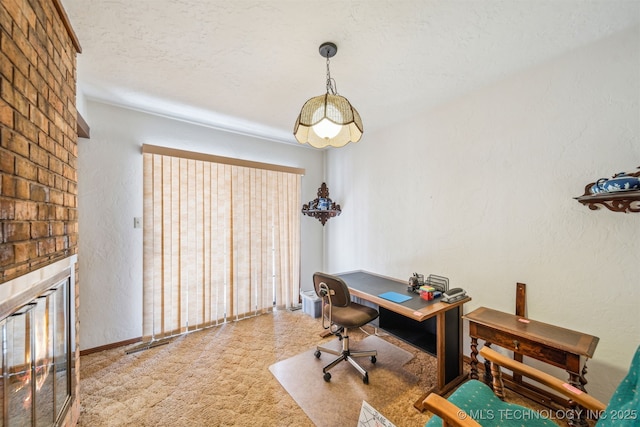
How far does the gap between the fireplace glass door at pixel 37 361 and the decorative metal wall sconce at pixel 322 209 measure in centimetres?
267

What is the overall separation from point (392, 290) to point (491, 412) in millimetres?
1239

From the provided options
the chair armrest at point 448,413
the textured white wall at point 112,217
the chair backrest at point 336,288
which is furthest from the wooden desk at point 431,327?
the textured white wall at point 112,217

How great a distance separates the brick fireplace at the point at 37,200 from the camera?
90 centimetres

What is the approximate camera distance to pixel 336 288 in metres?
2.09

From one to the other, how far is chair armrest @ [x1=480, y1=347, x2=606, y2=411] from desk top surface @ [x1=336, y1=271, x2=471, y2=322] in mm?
480

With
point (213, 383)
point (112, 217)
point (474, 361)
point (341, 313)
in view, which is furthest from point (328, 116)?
point (112, 217)

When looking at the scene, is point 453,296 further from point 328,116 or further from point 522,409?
point 328,116

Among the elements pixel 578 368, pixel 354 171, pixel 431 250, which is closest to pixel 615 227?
pixel 578 368

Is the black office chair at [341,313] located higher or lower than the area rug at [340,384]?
higher

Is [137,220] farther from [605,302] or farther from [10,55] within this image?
[605,302]

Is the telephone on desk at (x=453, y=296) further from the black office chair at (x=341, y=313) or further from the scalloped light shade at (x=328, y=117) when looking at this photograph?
the scalloped light shade at (x=328, y=117)

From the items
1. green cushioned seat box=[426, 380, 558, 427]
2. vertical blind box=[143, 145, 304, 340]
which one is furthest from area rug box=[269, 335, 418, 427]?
vertical blind box=[143, 145, 304, 340]

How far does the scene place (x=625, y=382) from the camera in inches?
39.4

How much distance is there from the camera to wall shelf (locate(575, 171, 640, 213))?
1379 mm
